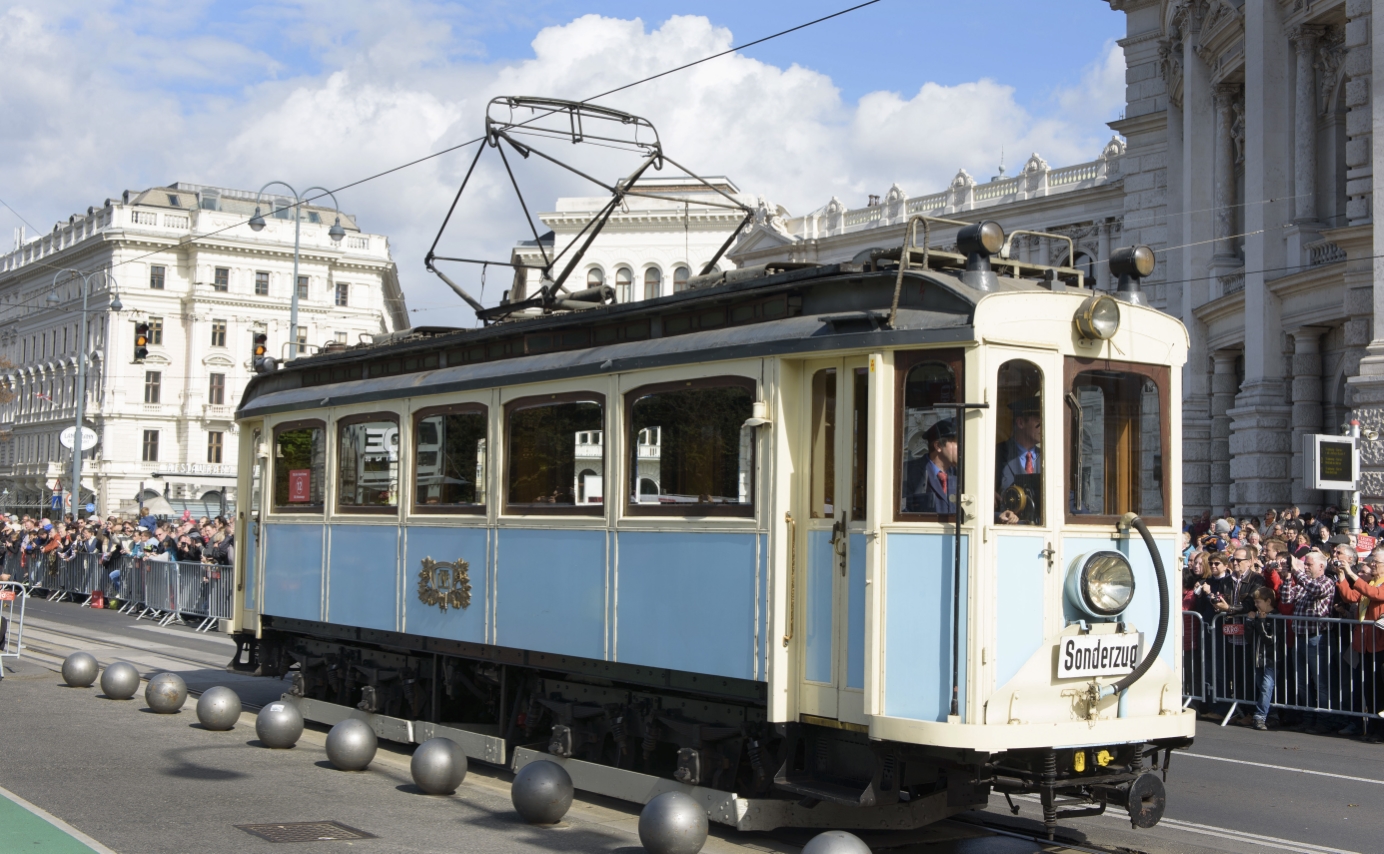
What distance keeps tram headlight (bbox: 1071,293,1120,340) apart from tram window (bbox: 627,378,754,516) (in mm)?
1831

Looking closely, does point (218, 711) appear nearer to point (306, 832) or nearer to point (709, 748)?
point (306, 832)

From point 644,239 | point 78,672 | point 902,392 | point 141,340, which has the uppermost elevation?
point 644,239

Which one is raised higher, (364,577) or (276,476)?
(276,476)

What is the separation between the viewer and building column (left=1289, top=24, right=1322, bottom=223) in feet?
85.8

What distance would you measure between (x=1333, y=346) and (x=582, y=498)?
20.1m

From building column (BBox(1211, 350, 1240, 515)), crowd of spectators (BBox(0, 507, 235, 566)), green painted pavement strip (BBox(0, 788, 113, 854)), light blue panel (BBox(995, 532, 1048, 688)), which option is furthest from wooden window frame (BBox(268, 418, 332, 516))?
building column (BBox(1211, 350, 1240, 515))

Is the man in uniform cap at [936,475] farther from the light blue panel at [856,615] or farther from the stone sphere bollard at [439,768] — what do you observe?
the stone sphere bollard at [439,768]

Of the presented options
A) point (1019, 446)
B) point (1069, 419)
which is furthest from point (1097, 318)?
point (1019, 446)

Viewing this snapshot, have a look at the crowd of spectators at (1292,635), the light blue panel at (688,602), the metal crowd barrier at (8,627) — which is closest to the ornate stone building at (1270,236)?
the crowd of spectators at (1292,635)

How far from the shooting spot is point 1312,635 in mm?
14289

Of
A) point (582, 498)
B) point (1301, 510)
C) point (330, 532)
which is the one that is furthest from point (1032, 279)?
point (1301, 510)

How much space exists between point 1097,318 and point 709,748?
3344 millimetres

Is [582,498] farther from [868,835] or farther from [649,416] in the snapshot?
[868,835]

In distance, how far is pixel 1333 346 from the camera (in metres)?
25.7
